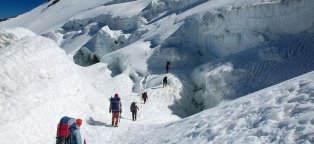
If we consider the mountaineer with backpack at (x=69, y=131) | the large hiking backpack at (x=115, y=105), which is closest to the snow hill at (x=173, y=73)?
the large hiking backpack at (x=115, y=105)

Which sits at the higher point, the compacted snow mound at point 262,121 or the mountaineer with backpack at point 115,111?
the compacted snow mound at point 262,121

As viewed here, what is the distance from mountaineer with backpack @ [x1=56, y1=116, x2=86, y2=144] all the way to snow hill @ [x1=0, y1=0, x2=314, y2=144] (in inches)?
113

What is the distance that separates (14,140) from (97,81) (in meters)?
20.7

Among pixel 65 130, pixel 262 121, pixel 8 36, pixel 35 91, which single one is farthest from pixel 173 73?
pixel 262 121

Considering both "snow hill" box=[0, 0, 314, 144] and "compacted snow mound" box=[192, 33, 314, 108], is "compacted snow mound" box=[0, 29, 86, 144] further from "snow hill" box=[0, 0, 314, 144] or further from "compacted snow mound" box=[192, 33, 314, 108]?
"compacted snow mound" box=[192, 33, 314, 108]

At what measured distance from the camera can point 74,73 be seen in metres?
24.2

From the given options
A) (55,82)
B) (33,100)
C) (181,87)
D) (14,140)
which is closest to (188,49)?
(181,87)

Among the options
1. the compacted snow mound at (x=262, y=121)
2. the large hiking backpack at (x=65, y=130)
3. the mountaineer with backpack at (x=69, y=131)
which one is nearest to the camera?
the compacted snow mound at (x=262, y=121)

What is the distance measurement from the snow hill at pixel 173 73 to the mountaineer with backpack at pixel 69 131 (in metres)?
2.86

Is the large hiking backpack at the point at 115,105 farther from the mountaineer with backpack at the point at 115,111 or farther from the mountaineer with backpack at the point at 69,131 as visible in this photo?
the mountaineer with backpack at the point at 69,131

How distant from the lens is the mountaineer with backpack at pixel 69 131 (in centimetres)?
1325

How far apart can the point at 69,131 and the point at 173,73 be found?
72.1 ft

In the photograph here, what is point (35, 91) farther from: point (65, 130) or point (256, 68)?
point (256, 68)

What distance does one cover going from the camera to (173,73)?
34969mm
